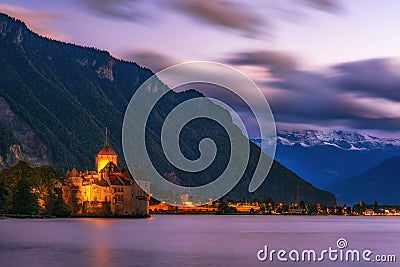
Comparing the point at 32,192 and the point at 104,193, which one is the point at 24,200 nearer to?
the point at 32,192

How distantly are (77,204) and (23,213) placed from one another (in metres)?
27.0

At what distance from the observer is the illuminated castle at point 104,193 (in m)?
184

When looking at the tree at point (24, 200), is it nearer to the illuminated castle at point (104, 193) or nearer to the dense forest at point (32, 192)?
the dense forest at point (32, 192)

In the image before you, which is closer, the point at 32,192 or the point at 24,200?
the point at 24,200

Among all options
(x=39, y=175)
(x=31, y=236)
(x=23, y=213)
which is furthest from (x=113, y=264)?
(x=39, y=175)

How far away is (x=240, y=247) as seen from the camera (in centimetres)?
8644

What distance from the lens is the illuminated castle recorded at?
603 feet

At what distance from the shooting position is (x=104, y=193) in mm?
183250

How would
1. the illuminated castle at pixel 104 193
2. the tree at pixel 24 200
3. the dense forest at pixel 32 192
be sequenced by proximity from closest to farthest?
1. the tree at pixel 24 200
2. the dense forest at pixel 32 192
3. the illuminated castle at pixel 104 193

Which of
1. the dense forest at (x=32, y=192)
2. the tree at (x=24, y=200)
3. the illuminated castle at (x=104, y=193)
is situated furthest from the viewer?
the illuminated castle at (x=104, y=193)

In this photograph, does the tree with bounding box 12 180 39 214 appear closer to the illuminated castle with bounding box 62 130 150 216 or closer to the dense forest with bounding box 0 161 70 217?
the dense forest with bounding box 0 161 70 217

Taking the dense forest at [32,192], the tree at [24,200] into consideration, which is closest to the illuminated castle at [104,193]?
the dense forest at [32,192]

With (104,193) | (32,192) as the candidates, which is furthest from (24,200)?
(104,193)

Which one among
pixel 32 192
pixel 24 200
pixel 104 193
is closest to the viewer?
pixel 24 200
